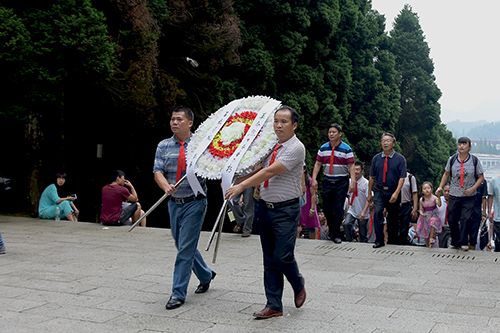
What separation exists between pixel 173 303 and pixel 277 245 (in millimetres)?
1211

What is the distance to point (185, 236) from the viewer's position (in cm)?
659

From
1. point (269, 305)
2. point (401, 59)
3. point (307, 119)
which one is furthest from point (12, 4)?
point (401, 59)

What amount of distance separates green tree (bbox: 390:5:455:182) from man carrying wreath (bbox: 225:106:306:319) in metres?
36.1

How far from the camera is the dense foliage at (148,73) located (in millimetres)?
14078

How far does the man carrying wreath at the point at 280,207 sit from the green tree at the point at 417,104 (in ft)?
118

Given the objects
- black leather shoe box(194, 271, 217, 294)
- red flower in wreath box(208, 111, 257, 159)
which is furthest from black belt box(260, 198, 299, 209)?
black leather shoe box(194, 271, 217, 294)

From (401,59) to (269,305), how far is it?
135 feet

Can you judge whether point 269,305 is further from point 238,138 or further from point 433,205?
point 433,205

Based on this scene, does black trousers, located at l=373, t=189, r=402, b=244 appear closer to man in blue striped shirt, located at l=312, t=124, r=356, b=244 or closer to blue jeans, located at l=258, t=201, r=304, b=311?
man in blue striped shirt, located at l=312, t=124, r=356, b=244

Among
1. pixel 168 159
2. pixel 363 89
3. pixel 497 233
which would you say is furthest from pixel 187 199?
pixel 363 89

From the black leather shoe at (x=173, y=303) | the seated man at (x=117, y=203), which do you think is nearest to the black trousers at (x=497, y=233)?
the black leather shoe at (x=173, y=303)

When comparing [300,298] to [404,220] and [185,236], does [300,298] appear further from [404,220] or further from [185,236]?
[404,220]

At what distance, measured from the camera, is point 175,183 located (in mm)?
6848

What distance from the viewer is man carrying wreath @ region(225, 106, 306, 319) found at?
20.0 ft
